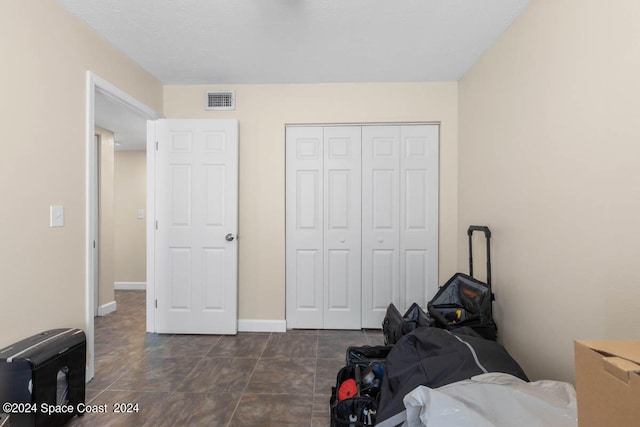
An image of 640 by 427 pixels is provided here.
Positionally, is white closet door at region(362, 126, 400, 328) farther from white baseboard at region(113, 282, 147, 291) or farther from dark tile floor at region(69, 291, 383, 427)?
white baseboard at region(113, 282, 147, 291)

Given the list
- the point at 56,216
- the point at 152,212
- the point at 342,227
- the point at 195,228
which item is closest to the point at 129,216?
the point at 152,212

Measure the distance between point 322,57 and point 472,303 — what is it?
2.23 metres

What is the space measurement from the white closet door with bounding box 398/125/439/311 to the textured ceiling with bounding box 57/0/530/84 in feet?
1.97

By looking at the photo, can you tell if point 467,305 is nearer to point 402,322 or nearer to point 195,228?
point 402,322

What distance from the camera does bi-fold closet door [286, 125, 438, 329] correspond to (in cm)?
281

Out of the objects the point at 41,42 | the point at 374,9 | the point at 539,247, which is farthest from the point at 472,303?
the point at 41,42

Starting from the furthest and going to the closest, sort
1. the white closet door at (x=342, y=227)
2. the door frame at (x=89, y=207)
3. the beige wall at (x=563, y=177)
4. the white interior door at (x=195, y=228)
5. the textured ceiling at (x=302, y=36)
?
the white closet door at (x=342, y=227), the white interior door at (x=195, y=228), the door frame at (x=89, y=207), the textured ceiling at (x=302, y=36), the beige wall at (x=563, y=177)

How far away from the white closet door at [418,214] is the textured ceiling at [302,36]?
1.97 ft

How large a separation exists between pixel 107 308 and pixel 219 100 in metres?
2.90

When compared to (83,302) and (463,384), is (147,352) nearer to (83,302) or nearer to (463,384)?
(83,302)

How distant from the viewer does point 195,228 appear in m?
2.73

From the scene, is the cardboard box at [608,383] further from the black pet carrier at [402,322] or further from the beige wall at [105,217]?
the beige wall at [105,217]

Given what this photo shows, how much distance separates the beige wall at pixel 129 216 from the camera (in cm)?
457

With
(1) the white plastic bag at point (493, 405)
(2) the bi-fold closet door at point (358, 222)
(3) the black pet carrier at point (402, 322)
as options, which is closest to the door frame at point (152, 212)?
(2) the bi-fold closet door at point (358, 222)
